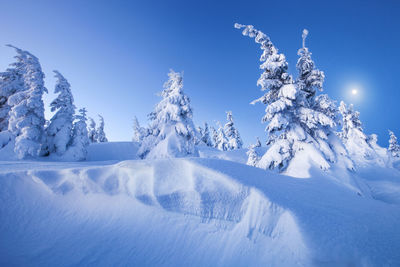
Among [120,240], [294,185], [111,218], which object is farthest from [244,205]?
[111,218]

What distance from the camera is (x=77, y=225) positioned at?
8.45 feet

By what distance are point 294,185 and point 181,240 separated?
2.72 meters

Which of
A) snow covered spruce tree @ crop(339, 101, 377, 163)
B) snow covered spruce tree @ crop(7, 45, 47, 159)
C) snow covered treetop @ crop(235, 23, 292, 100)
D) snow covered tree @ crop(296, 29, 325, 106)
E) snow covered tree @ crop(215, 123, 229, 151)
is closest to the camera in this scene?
snow covered treetop @ crop(235, 23, 292, 100)

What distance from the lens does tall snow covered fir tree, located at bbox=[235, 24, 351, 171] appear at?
30.5ft

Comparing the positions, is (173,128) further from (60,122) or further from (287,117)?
(60,122)

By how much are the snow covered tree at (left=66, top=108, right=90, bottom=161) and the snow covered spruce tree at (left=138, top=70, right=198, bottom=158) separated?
31.9 feet

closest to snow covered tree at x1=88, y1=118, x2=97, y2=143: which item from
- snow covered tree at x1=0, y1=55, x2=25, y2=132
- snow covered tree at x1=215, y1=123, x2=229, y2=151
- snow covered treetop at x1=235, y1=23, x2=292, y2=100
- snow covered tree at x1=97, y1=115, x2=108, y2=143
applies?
snow covered tree at x1=97, y1=115, x2=108, y2=143

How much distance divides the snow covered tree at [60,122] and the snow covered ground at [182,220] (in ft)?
63.2

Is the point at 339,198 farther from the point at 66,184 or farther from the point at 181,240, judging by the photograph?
the point at 66,184

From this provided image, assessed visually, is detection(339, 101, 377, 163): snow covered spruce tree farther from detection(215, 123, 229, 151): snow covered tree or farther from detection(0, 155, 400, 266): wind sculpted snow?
detection(0, 155, 400, 266): wind sculpted snow

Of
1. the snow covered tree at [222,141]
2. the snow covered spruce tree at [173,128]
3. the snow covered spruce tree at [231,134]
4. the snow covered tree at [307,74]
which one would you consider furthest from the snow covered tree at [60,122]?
the snow covered tree at [222,141]

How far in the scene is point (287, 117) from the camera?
32.1 ft

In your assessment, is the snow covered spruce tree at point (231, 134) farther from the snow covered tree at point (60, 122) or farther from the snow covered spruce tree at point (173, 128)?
the snow covered tree at point (60, 122)

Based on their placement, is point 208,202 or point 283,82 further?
point 283,82
